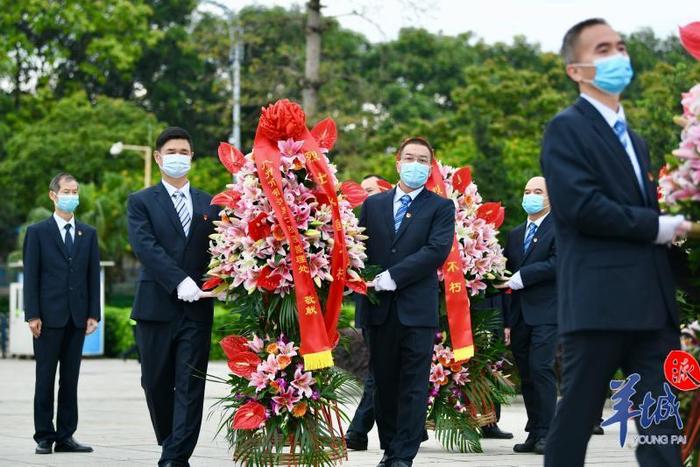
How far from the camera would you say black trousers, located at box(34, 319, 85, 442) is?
34.1 feet

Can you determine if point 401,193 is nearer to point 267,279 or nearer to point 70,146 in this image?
point 267,279

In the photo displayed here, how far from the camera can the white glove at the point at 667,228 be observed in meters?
5.29

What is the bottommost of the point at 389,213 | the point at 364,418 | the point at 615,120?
the point at 364,418

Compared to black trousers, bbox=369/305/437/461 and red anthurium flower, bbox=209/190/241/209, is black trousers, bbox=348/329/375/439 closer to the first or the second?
black trousers, bbox=369/305/437/461

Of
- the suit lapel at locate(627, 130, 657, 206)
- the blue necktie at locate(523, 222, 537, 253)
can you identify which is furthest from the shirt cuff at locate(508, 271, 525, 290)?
the suit lapel at locate(627, 130, 657, 206)

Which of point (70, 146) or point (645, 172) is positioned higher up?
point (70, 146)

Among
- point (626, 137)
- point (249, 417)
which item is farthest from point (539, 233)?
point (626, 137)

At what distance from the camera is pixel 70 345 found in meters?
10.8

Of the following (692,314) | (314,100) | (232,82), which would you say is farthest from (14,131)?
(692,314)

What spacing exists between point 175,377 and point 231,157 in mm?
1485

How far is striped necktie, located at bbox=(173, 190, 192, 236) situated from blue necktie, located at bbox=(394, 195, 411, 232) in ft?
4.59

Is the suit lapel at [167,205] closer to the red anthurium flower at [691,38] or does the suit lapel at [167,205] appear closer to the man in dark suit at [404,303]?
the man in dark suit at [404,303]

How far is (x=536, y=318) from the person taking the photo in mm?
10531

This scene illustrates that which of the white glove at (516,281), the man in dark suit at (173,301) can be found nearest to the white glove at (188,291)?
the man in dark suit at (173,301)
